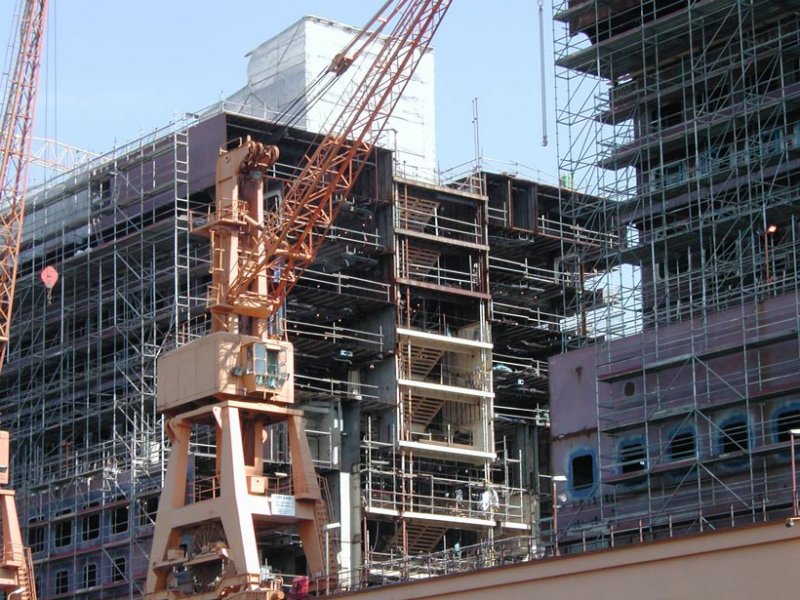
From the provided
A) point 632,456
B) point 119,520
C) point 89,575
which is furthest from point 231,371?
point 89,575

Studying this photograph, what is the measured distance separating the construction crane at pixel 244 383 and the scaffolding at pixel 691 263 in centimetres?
1014

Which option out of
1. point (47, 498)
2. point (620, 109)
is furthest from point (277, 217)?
point (47, 498)

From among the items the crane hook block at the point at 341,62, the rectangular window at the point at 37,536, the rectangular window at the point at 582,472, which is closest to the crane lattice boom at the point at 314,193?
the crane hook block at the point at 341,62

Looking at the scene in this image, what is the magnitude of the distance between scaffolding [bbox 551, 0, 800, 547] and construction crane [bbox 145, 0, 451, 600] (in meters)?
10.1

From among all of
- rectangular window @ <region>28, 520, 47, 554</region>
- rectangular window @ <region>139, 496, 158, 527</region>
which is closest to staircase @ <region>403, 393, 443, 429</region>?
rectangular window @ <region>139, 496, 158, 527</region>

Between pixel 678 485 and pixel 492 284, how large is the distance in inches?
1416

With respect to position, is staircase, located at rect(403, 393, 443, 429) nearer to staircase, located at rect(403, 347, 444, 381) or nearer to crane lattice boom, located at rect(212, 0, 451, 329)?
staircase, located at rect(403, 347, 444, 381)

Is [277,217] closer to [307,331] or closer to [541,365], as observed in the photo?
[307,331]

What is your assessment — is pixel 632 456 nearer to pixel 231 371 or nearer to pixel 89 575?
pixel 231 371

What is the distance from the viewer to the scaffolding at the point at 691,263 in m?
71.4

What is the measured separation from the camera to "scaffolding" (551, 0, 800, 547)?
71.4 m

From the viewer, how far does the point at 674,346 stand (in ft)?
245

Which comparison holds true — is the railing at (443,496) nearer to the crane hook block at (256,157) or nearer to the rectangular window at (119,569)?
the rectangular window at (119,569)

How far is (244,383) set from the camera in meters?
76.1
